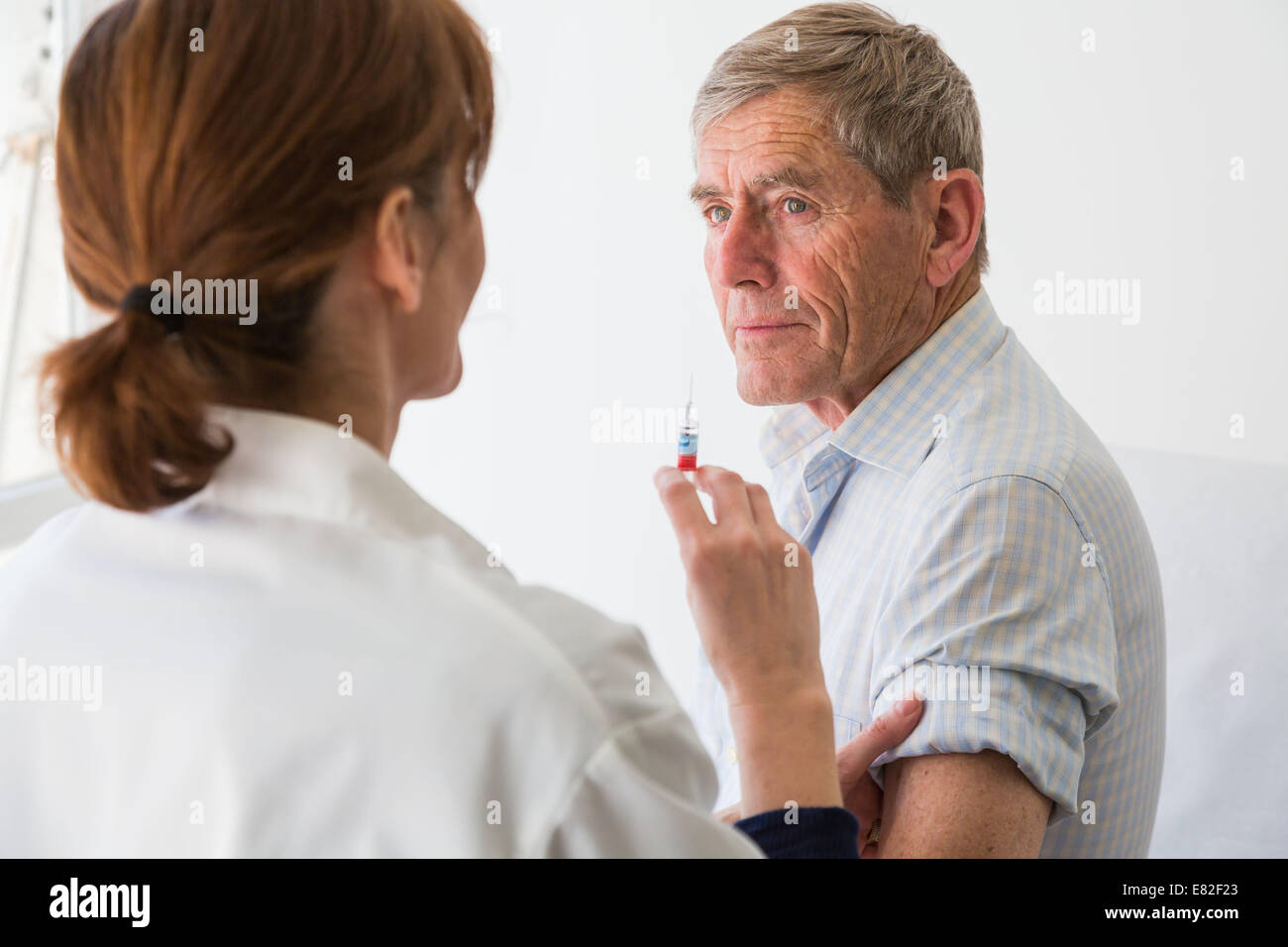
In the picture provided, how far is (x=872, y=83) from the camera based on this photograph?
4.11 feet

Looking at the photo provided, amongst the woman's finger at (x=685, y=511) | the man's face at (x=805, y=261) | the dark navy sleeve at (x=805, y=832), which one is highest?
the man's face at (x=805, y=261)

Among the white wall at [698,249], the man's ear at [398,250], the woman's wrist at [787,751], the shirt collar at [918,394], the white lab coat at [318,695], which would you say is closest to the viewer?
the white lab coat at [318,695]

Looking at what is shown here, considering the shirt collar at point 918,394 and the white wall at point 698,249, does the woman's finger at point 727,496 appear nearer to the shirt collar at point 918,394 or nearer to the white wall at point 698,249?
the shirt collar at point 918,394

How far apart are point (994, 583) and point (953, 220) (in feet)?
1.57

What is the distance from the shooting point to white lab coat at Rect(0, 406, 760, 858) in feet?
1.88

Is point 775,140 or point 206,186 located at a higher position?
point 775,140

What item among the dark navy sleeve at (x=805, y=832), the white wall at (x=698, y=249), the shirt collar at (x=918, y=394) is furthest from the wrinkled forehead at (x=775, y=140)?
the white wall at (x=698, y=249)

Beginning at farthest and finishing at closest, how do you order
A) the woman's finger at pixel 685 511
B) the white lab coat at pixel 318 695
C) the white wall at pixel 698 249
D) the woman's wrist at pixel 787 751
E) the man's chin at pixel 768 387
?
the white wall at pixel 698 249 < the man's chin at pixel 768 387 < the woman's finger at pixel 685 511 < the woman's wrist at pixel 787 751 < the white lab coat at pixel 318 695

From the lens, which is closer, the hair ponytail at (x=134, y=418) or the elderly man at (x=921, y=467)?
the hair ponytail at (x=134, y=418)

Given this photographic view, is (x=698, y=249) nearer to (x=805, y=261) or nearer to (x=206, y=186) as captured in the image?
(x=805, y=261)

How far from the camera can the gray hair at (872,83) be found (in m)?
1.25

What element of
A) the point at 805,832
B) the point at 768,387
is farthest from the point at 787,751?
the point at 768,387

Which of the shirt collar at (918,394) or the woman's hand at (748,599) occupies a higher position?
the shirt collar at (918,394)
